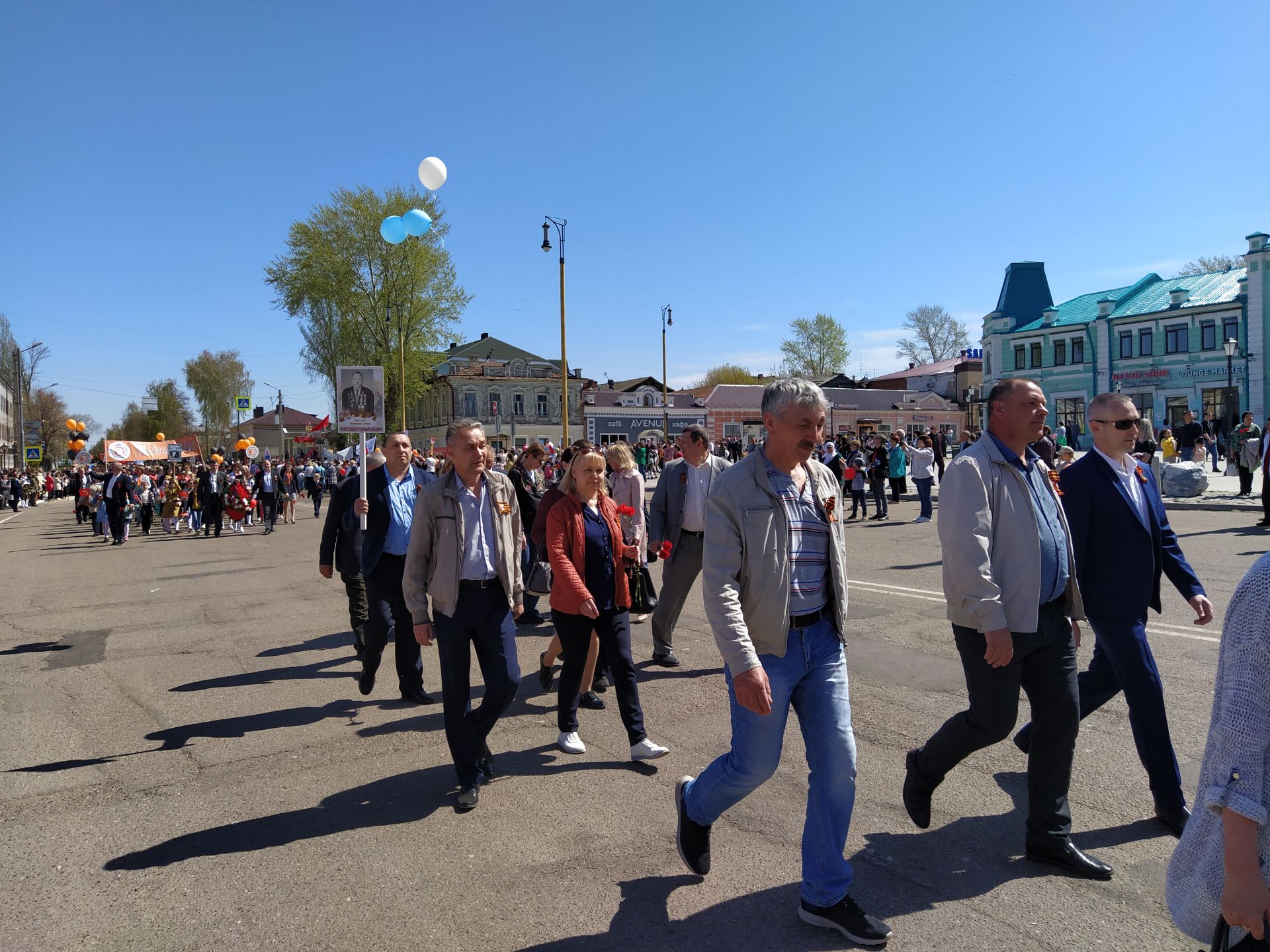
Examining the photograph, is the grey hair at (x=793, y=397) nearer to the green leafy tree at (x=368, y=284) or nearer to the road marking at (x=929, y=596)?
the road marking at (x=929, y=596)

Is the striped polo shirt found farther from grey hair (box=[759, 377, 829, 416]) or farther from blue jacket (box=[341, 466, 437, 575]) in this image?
blue jacket (box=[341, 466, 437, 575])

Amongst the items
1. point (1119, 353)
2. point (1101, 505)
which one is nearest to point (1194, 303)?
point (1119, 353)

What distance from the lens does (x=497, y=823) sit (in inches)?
157

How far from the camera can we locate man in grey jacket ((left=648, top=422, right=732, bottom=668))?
6.66 meters

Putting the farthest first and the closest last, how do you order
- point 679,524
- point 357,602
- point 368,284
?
point 368,284 < point 357,602 < point 679,524

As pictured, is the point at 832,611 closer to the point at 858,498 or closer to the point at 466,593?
the point at 466,593

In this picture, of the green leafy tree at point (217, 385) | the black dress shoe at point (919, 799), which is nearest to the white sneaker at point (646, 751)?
the black dress shoe at point (919, 799)

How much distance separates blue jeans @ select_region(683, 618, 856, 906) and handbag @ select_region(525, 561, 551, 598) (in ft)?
7.60

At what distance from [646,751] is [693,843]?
4.43 ft

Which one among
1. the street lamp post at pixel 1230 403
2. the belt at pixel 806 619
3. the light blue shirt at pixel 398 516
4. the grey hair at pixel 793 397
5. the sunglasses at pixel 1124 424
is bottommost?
the belt at pixel 806 619

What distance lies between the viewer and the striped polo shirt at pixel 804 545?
10.1 feet

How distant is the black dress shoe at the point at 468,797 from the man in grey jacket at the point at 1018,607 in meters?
2.34

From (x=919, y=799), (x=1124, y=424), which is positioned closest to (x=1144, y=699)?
(x=919, y=799)

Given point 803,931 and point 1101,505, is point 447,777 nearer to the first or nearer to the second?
point 803,931
